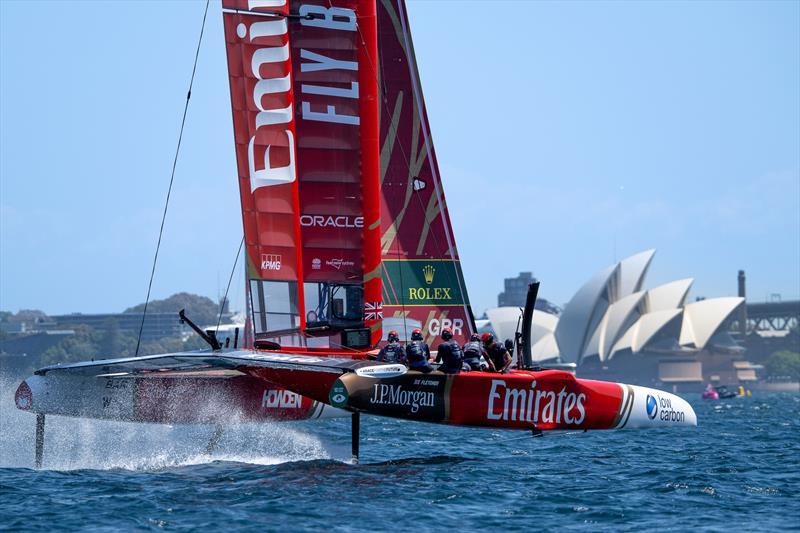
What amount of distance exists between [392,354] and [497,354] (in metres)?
1.55

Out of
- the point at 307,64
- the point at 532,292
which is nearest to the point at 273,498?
the point at 532,292

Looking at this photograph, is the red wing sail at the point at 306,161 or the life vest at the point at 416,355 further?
the red wing sail at the point at 306,161

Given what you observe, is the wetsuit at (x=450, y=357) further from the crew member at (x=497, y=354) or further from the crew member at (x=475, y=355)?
the crew member at (x=497, y=354)

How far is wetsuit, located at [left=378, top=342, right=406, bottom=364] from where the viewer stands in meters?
13.5

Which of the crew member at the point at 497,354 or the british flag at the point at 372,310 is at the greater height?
the british flag at the point at 372,310

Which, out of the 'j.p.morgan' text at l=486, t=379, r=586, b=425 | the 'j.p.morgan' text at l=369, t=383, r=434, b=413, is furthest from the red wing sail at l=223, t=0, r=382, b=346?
the 'j.p.morgan' text at l=486, t=379, r=586, b=425

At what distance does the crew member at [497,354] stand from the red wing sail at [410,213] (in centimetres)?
277

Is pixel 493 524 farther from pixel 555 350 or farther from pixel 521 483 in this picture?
pixel 555 350

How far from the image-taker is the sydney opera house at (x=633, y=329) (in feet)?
254

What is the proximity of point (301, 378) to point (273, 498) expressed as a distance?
2.25m

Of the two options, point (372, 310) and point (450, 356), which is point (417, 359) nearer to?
point (450, 356)

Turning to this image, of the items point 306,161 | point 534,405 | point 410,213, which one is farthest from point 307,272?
point 410,213

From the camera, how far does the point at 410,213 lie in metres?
17.5

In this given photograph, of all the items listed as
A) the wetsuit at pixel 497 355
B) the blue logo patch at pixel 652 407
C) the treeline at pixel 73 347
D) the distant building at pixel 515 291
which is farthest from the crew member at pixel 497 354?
the distant building at pixel 515 291
